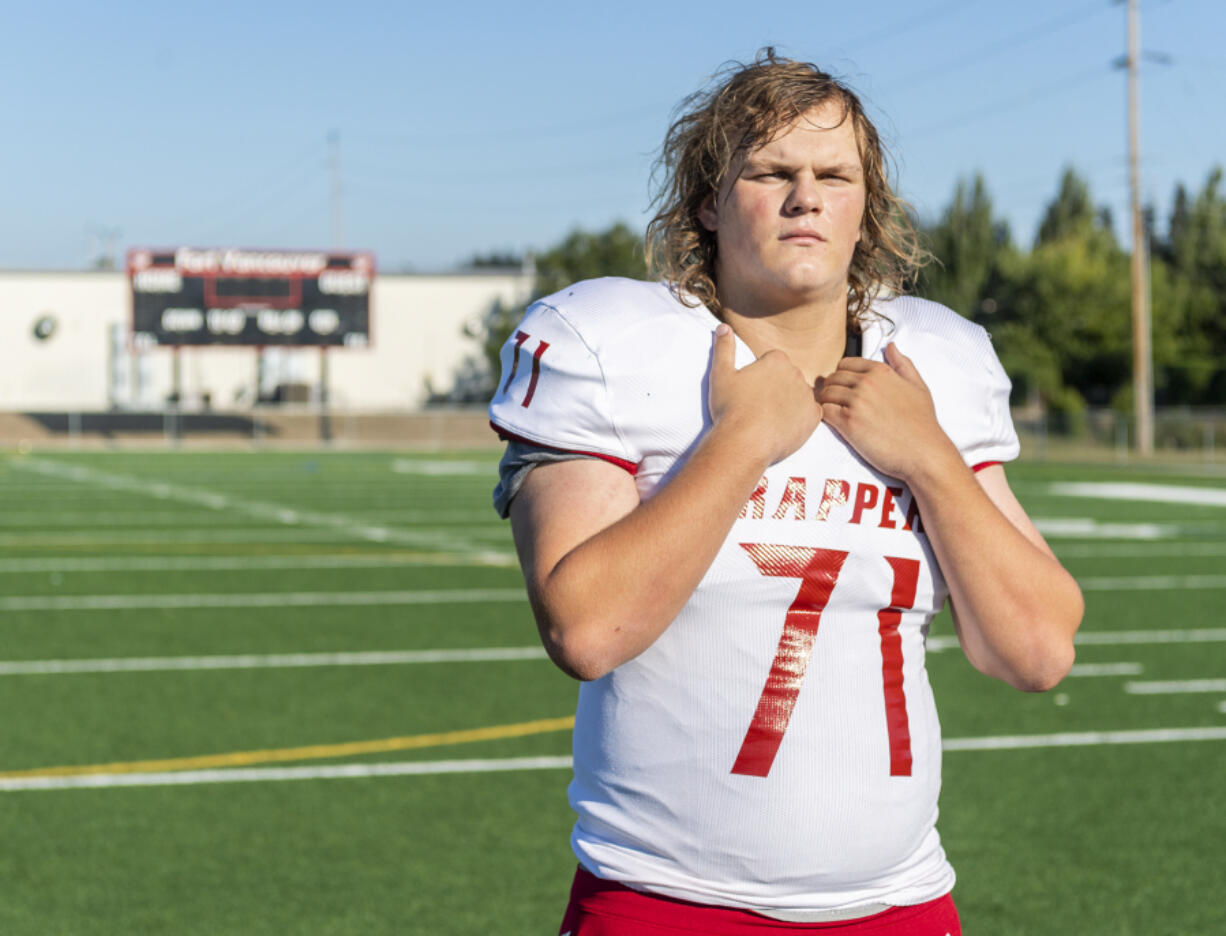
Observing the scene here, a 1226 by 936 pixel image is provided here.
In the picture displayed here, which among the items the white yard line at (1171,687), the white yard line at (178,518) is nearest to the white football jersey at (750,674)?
the white yard line at (1171,687)

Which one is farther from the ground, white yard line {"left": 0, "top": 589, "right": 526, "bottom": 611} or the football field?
white yard line {"left": 0, "top": 589, "right": 526, "bottom": 611}

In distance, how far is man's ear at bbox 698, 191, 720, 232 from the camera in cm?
201

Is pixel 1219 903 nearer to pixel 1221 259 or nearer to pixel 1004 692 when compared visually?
pixel 1004 692

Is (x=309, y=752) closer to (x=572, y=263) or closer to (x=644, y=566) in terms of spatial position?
(x=644, y=566)

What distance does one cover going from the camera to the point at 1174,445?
3756 centimetres

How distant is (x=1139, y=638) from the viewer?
916 centimetres

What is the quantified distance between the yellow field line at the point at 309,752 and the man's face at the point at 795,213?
178 inches

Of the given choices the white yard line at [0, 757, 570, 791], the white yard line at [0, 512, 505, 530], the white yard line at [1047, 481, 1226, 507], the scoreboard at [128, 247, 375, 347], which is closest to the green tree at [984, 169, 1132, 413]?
the scoreboard at [128, 247, 375, 347]

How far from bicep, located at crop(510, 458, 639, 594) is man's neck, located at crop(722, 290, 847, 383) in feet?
0.85

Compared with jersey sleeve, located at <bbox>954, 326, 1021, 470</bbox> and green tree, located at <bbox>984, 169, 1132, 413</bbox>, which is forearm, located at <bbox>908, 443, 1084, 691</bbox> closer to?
jersey sleeve, located at <bbox>954, 326, 1021, 470</bbox>

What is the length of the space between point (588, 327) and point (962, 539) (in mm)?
513

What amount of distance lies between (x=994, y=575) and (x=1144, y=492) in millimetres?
22918

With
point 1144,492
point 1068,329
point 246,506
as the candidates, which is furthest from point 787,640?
point 1068,329

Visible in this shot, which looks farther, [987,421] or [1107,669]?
[1107,669]
